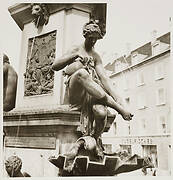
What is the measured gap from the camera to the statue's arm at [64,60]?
1.67 metres

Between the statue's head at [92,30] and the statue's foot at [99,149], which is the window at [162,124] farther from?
the statue's head at [92,30]

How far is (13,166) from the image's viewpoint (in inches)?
65.4

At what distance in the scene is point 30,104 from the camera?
1.88 metres

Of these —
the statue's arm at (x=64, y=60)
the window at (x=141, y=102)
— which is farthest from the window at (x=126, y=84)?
the statue's arm at (x=64, y=60)

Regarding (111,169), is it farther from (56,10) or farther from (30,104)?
(56,10)

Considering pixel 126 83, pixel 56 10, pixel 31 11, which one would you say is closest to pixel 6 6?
pixel 31 11

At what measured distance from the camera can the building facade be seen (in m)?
1.91

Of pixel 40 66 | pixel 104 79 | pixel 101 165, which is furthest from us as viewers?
pixel 40 66

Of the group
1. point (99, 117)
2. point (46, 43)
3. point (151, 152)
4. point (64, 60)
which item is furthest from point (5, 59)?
point (151, 152)

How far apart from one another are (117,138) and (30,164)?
2.09 feet

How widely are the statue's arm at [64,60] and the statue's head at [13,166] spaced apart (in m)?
0.59

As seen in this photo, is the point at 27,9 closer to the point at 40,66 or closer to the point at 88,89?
the point at 40,66

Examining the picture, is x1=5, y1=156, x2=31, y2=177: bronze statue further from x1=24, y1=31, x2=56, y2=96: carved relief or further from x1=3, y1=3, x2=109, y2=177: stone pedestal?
x1=24, y1=31, x2=56, y2=96: carved relief

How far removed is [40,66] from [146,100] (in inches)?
31.6
